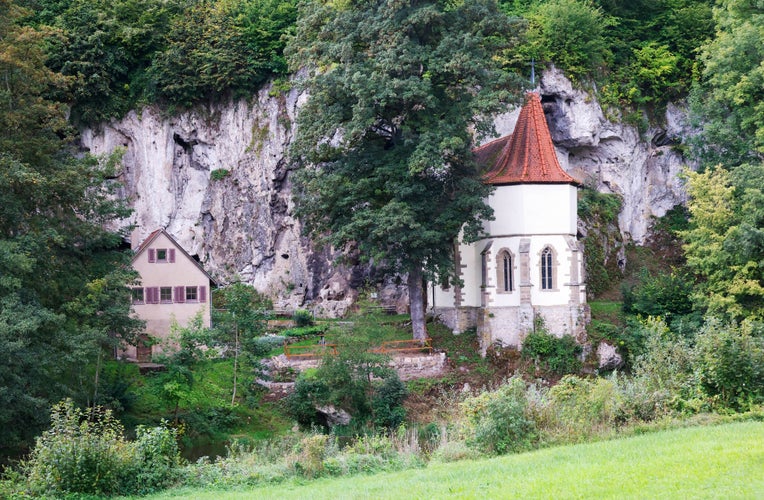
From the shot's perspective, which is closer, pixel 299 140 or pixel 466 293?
pixel 299 140

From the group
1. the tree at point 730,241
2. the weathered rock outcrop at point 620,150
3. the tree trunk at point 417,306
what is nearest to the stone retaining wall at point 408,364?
the tree trunk at point 417,306

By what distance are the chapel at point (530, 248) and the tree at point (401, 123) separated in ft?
4.54

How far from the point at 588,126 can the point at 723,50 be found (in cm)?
761

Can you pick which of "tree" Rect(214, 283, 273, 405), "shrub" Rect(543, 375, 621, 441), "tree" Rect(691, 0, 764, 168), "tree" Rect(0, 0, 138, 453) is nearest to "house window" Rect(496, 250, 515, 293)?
"tree" Rect(214, 283, 273, 405)

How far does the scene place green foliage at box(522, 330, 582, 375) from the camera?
32.7 m

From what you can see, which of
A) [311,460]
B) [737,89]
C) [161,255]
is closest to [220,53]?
[161,255]

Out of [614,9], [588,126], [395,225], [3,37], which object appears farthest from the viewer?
[614,9]

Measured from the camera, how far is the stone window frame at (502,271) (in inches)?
1351

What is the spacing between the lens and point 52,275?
96.2 ft

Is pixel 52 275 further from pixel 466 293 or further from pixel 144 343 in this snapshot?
pixel 466 293

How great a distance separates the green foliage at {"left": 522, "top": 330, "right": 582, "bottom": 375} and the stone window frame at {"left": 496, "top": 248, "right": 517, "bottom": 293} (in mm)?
1997

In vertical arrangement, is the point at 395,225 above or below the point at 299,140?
below

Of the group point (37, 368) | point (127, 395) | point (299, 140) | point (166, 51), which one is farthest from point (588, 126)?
point (37, 368)

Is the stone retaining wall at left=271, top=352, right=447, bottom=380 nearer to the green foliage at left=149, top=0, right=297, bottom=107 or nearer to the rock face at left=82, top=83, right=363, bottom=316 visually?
the rock face at left=82, top=83, right=363, bottom=316
